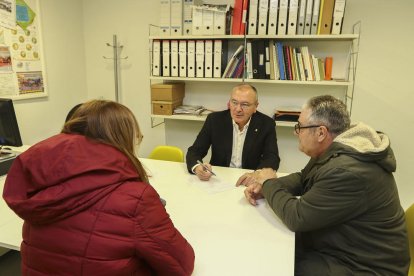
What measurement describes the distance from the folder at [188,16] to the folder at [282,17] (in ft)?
2.67

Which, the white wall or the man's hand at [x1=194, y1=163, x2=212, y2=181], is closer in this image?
the man's hand at [x1=194, y1=163, x2=212, y2=181]

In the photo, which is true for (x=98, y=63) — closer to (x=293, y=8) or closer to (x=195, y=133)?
(x=195, y=133)

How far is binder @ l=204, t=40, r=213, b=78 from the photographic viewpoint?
9.43 ft

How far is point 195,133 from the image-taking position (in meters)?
3.44

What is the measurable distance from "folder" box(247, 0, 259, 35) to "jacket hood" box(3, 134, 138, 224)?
2.22 m

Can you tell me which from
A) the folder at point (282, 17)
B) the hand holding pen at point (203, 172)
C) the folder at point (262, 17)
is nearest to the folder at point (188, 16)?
the folder at point (262, 17)

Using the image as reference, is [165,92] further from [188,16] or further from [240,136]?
[240,136]

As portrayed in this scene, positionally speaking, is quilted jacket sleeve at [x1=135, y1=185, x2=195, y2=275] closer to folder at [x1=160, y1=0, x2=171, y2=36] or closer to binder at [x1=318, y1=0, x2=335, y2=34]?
binder at [x1=318, y1=0, x2=335, y2=34]

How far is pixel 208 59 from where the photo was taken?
2.90 meters

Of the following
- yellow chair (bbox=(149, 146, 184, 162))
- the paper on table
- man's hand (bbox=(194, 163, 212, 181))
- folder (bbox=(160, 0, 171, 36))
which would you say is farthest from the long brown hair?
folder (bbox=(160, 0, 171, 36))

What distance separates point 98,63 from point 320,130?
9.46ft

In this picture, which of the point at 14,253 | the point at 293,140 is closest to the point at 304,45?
the point at 293,140

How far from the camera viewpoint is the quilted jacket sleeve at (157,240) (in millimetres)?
868

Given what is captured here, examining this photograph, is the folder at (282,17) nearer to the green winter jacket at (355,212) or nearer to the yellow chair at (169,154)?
the yellow chair at (169,154)
